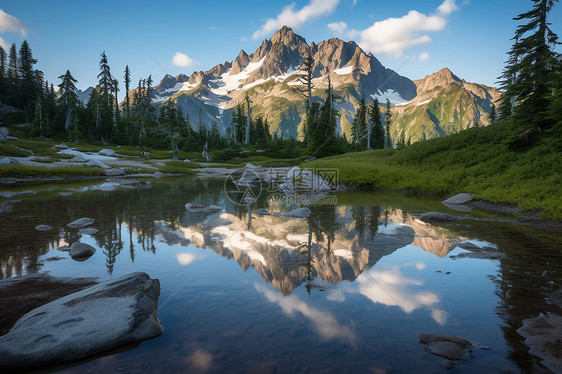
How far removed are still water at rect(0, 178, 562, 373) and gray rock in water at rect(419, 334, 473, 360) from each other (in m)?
0.13

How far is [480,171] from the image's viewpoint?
59.0 feet

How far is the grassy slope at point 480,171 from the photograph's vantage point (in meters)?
12.9

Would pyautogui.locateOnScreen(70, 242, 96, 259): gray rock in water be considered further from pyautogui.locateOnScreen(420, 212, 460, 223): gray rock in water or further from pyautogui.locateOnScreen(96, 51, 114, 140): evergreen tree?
pyautogui.locateOnScreen(96, 51, 114, 140): evergreen tree

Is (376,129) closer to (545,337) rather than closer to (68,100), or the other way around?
(545,337)

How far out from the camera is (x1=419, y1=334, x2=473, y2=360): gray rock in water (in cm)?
356

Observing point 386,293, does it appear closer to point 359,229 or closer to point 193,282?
point 193,282

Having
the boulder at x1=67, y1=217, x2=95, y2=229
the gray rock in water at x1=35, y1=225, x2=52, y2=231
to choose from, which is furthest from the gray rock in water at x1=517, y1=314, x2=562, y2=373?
the gray rock in water at x1=35, y1=225, x2=52, y2=231

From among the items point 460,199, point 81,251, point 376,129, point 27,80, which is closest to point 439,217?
point 460,199

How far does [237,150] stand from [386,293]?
211 ft

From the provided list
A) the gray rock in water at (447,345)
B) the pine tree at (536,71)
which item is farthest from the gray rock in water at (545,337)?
the pine tree at (536,71)

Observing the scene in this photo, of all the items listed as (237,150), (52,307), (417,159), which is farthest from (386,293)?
(237,150)

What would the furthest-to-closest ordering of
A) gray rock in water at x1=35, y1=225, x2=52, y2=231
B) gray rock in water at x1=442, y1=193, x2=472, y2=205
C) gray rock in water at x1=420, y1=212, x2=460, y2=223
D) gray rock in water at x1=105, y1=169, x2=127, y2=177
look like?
gray rock in water at x1=105, y1=169, x2=127, y2=177
gray rock in water at x1=442, y1=193, x2=472, y2=205
gray rock in water at x1=420, y1=212, x2=460, y2=223
gray rock in water at x1=35, y1=225, x2=52, y2=231

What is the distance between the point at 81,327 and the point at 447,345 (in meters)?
4.79

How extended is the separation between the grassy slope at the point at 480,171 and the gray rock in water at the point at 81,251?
15.5 m
